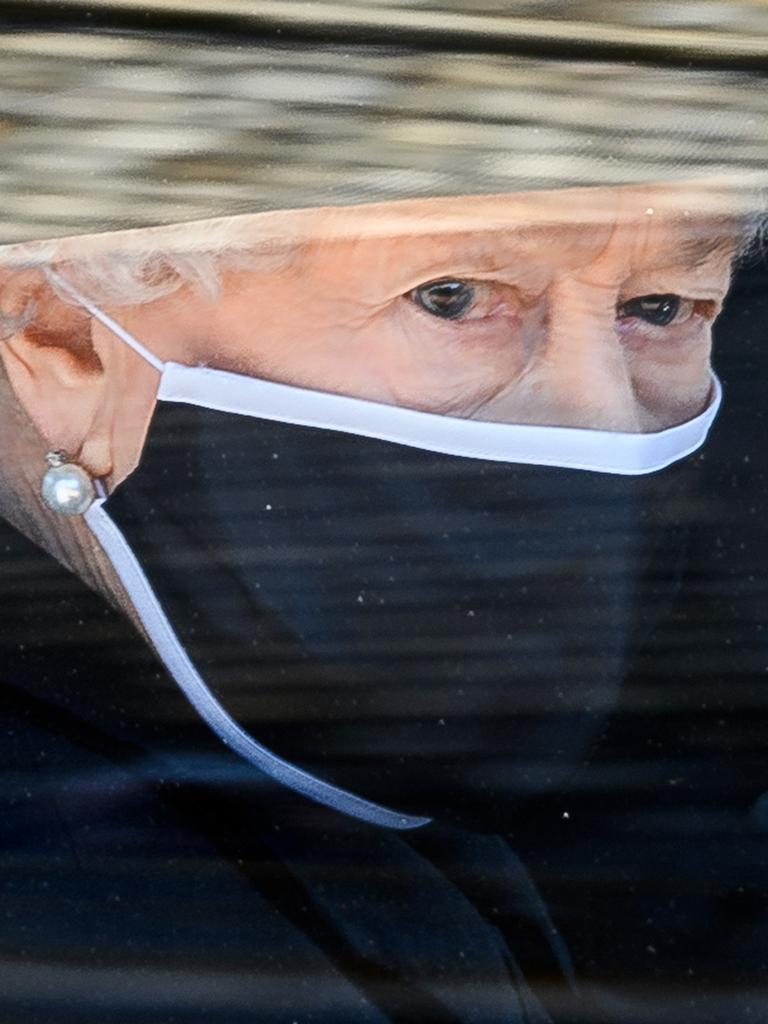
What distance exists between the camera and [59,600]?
1.34m

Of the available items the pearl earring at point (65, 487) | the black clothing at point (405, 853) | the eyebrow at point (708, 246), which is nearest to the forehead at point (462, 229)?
the eyebrow at point (708, 246)

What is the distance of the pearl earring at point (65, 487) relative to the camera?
134 centimetres

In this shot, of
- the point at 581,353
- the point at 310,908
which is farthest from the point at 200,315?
the point at 310,908

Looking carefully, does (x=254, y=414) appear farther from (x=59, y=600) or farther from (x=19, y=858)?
(x=19, y=858)

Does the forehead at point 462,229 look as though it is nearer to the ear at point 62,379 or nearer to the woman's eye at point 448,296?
the woman's eye at point 448,296

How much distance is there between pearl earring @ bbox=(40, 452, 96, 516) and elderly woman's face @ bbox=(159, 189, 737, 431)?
0.17 m

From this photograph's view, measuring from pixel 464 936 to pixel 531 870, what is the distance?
107 mm

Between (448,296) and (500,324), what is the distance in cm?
7

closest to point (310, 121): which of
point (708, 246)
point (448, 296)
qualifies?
point (448, 296)

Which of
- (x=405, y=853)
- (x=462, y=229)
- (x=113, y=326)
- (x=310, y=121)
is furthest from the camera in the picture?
(x=405, y=853)

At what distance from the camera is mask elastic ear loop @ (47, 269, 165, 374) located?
121 cm

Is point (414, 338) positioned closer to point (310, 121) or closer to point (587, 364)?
point (587, 364)

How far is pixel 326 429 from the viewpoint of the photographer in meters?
1.36

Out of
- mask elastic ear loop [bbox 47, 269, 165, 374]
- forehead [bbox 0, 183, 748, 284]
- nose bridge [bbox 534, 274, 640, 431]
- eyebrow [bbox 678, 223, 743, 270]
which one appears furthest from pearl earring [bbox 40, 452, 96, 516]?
eyebrow [bbox 678, 223, 743, 270]
